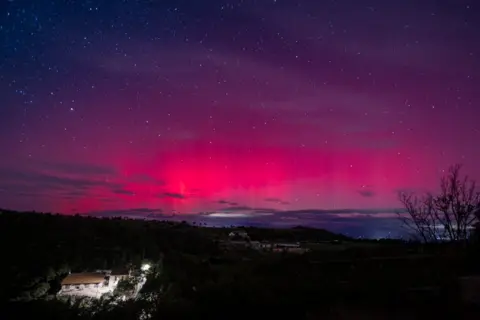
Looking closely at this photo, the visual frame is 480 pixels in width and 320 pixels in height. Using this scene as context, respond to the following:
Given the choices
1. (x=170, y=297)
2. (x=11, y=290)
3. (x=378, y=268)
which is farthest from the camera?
(x=11, y=290)

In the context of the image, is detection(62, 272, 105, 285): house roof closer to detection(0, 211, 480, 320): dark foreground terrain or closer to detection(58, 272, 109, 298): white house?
detection(58, 272, 109, 298): white house

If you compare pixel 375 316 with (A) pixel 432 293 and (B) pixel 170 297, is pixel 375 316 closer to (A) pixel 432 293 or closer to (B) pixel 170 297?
(A) pixel 432 293

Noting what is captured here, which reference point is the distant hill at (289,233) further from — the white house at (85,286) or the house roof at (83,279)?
the white house at (85,286)

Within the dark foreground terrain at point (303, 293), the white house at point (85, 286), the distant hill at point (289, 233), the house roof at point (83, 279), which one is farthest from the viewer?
the distant hill at point (289, 233)

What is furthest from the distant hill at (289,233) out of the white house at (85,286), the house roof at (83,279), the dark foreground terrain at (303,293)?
the dark foreground terrain at (303,293)

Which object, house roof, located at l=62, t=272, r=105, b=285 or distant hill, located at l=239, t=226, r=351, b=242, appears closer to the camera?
house roof, located at l=62, t=272, r=105, b=285

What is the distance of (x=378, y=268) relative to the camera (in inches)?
413

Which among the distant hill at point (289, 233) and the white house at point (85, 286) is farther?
the distant hill at point (289, 233)

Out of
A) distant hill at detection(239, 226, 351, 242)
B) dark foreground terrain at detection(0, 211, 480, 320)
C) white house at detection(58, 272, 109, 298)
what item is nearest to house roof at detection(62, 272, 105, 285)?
white house at detection(58, 272, 109, 298)

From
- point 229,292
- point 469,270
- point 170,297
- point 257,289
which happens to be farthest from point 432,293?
point 170,297

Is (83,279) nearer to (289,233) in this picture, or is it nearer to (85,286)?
(85,286)

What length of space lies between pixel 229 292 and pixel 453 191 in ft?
40.3

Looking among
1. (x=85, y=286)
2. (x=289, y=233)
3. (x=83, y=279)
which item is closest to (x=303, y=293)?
(x=85, y=286)

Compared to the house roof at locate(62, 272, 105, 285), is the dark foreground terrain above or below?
above
